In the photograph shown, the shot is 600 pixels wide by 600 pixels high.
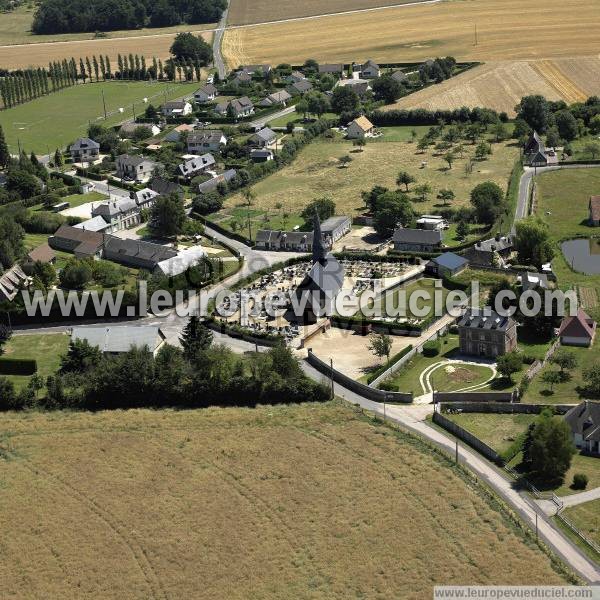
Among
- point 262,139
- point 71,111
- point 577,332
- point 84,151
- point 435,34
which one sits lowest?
point 577,332

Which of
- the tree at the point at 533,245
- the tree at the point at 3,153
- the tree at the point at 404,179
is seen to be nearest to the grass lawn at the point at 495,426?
the tree at the point at 533,245

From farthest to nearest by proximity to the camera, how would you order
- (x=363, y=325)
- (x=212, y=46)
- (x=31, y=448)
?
1. (x=212, y=46)
2. (x=363, y=325)
3. (x=31, y=448)

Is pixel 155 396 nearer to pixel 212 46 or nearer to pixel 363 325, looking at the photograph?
pixel 363 325

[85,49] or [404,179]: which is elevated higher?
[85,49]

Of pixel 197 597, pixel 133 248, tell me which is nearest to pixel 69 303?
pixel 133 248

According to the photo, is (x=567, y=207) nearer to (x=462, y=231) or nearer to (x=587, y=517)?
(x=462, y=231)

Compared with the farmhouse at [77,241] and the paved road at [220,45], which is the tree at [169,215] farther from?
the paved road at [220,45]

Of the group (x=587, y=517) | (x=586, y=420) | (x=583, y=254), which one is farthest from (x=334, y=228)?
(x=587, y=517)
